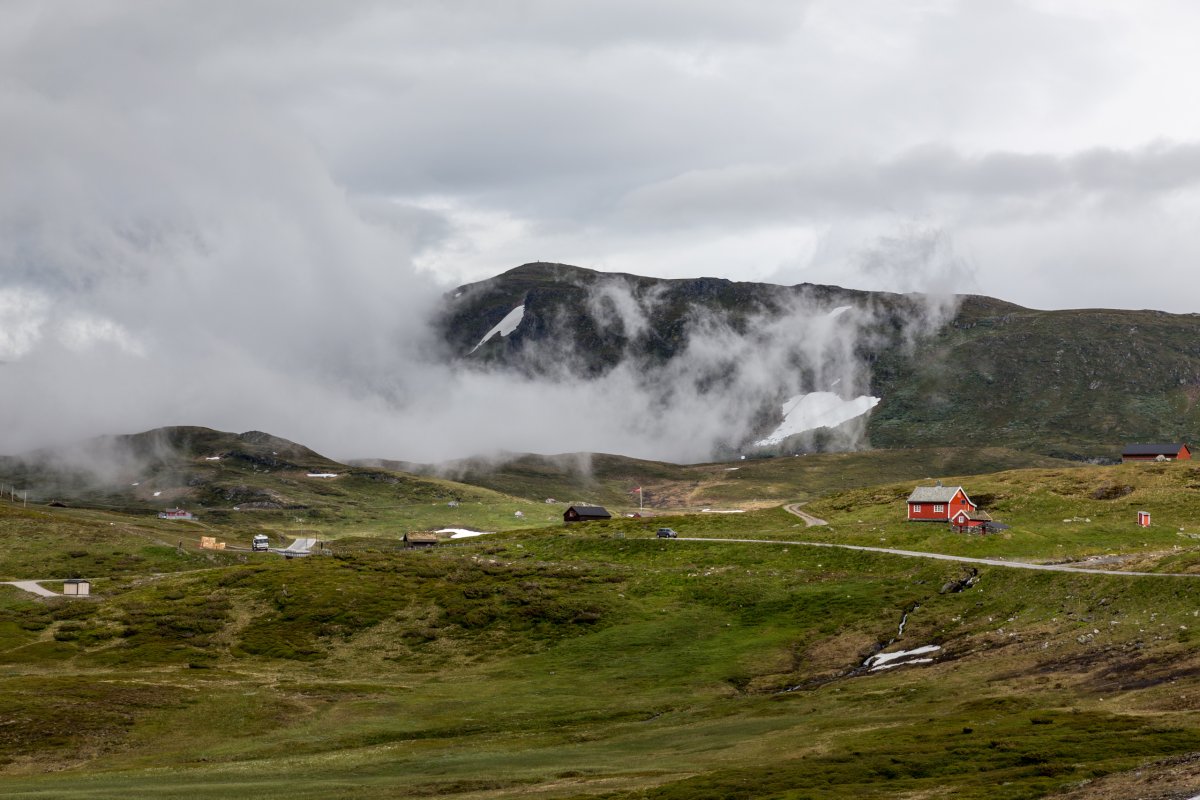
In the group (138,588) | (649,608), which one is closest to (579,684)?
(649,608)

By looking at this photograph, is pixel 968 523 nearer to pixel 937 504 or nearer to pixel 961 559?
pixel 937 504

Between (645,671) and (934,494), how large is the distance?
7223 cm

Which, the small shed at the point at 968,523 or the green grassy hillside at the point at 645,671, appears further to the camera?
the small shed at the point at 968,523

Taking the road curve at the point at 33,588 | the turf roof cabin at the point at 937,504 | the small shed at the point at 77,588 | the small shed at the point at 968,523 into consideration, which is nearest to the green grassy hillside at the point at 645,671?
the small shed at the point at 968,523

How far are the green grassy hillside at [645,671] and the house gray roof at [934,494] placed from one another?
748cm

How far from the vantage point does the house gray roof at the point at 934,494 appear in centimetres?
15832

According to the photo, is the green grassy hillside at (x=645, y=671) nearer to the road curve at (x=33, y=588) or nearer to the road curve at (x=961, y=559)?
the road curve at (x=961, y=559)

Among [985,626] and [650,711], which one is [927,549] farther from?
[650,711]

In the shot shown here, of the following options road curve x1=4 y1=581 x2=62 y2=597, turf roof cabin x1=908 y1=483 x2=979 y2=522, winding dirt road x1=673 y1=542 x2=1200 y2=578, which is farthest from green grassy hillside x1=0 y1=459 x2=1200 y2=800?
road curve x1=4 y1=581 x2=62 y2=597

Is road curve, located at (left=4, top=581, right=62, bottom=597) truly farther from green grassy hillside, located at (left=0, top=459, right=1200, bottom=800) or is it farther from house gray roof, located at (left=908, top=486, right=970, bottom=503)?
house gray roof, located at (left=908, top=486, right=970, bottom=503)

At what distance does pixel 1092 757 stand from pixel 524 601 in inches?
3452

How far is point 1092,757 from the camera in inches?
2077

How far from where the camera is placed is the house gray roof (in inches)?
6233

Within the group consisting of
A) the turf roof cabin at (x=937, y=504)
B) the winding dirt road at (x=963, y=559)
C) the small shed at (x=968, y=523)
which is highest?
the turf roof cabin at (x=937, y=504)
